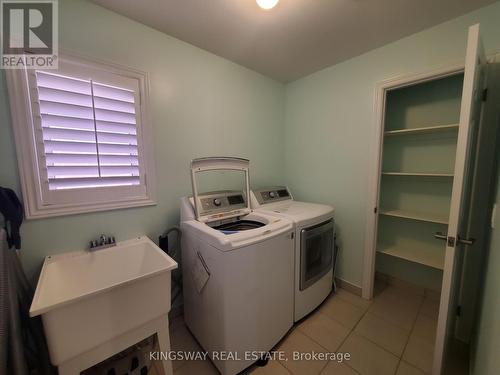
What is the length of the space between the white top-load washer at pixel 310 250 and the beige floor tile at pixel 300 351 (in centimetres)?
13

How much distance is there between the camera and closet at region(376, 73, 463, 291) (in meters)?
1.76

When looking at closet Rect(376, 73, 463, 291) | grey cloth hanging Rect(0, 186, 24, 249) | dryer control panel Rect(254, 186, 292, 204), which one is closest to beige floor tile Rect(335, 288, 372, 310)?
closet Rect(376, 73, 463, 291)

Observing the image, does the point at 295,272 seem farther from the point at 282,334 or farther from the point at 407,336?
the point at 407,336

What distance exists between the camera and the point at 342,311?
1.78 meters

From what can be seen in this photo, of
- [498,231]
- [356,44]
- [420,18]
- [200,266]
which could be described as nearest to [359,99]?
[356,44]

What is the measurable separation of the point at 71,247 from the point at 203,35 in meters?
1.77

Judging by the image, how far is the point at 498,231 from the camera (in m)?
0.94

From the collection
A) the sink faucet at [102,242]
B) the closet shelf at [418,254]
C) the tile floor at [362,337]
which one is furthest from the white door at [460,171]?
the sink faucet at [102,242]

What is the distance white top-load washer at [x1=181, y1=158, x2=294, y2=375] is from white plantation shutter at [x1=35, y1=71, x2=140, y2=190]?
20.0 inches

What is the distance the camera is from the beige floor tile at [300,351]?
1272 millimetres


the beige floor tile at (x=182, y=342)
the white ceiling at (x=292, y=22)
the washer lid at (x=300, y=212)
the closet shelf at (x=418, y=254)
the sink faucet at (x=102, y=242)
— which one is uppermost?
the white ceiling at (x=292, y=22)

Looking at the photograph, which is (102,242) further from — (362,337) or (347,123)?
(347,123)

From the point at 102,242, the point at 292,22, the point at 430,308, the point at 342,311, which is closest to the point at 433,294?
the point at 430,308

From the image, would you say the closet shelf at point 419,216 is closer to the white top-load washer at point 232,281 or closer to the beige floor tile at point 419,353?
the beige floor tile at point 419,353
